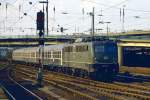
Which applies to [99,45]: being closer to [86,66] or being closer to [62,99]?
[86,66]

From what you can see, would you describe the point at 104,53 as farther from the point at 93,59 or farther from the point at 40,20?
the point at 40,20

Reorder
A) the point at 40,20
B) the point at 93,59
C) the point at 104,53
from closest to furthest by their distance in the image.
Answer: the point at 40,20 → the point at 93,59 → the point at 104,53

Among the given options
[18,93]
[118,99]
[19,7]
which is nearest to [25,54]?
[19,7]

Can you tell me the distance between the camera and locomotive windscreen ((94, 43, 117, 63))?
32.5m

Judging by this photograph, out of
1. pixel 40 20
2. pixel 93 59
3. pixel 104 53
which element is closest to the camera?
pixel 40 20

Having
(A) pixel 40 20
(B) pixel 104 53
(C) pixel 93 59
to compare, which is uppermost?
(A) pixel 40 20

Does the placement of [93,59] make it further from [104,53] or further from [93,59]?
[104,53]

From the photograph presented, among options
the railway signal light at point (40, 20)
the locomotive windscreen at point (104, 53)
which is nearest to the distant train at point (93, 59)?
the locomotive windscreen at point (104, 53)

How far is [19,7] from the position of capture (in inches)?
2798

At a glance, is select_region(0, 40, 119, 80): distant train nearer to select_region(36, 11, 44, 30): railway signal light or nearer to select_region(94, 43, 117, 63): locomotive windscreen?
select_region(94, 43, 117, 63): locomotive windscreen

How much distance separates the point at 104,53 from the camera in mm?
32719

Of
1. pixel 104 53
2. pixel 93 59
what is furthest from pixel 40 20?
pixel 104 53

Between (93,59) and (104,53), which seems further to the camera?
(104,53)

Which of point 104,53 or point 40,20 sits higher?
point 40,20
